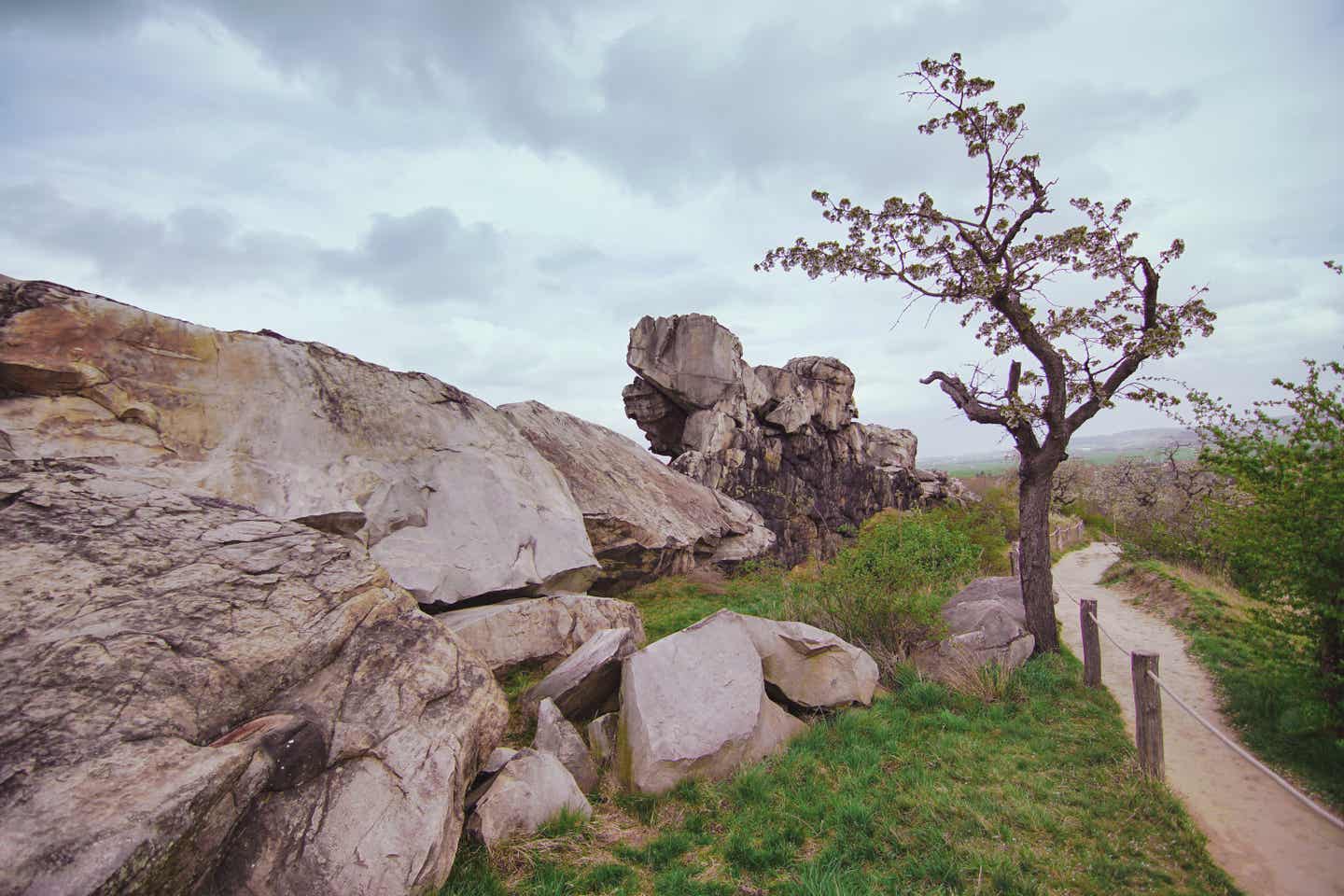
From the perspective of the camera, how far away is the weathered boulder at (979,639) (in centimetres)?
1014

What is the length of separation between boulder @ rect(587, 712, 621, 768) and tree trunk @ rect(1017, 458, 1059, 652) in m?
8.12

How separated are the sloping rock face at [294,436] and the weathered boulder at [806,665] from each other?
4.41 m

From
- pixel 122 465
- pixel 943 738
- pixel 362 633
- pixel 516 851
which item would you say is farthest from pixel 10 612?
pixel 943 738

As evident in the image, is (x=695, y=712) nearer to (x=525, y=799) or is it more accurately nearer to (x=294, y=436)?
(x=525, y=799)

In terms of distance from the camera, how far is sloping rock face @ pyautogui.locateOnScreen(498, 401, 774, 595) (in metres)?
15.6

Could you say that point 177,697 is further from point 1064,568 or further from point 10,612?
point 1064,568

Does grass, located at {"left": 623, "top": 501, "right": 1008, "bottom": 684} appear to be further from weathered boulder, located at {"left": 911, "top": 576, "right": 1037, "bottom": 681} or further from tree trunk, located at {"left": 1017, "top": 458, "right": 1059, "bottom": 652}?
tree trunk, located at {"left": 1017, "top": 458, "right": 1059, "bottom": 652}

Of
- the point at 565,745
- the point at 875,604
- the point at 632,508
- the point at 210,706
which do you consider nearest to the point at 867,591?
the point at 875,604

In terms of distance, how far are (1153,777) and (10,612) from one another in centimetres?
1037

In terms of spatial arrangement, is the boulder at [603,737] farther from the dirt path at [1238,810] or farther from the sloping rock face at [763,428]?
the sloping rock face at [763,428]

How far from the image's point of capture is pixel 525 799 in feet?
18.8

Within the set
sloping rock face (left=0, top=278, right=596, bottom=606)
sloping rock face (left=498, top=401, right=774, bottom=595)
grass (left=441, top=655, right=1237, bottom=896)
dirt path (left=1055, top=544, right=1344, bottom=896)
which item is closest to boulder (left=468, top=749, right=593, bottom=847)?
grass (left=441, top=655, right=1237, bottom=896)

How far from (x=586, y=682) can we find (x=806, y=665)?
3133mm

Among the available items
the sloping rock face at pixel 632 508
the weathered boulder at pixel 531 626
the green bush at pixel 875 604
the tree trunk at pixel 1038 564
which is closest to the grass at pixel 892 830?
the green bush at pixel 875 604
